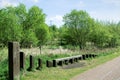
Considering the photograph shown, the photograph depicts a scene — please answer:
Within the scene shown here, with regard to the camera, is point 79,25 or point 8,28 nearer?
point 8,28

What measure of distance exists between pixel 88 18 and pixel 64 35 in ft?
19.3

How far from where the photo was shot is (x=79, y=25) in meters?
50.8

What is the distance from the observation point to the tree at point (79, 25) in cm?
5047

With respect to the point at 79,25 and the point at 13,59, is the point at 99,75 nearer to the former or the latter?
the point at 13,59

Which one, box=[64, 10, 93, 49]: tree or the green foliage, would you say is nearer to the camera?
the green foliage

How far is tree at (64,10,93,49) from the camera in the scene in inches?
1987

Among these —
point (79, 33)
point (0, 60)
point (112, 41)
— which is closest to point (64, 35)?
point (79, 33)

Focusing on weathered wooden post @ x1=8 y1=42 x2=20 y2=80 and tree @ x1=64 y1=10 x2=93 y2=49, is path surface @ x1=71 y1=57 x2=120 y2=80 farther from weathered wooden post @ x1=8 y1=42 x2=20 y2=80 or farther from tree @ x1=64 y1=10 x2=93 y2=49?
tree @ x1=64 y1=10 x2=93 y2=49

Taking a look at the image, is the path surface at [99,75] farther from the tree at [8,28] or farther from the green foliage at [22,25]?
the tree at [8,28]

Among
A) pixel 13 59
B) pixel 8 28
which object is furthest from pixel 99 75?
pixel 8 28

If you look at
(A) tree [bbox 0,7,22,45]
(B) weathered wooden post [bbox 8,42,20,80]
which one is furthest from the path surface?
(A) tree [bbox 0,7,22,45]

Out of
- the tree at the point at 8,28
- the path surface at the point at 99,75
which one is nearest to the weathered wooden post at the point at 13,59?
the path surface at the point at 99,75

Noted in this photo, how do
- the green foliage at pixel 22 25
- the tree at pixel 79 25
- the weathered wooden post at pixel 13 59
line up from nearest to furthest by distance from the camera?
the weathered wooden post at pixel 13 59 < the green foliage at pixel 22 25 < the tree at pixel 79 25

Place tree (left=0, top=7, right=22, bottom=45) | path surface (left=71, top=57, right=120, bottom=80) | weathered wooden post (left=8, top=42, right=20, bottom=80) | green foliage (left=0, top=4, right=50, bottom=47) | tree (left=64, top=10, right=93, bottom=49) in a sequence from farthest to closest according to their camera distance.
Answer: tree (left=64, top=10, right=93, bottom=49)
green foliage (left=0, top=4, right=50, bottom=47)
tree (left=0, top=7, right=22, bottom=45)
path surface (left=71, top=57, right=120, bottom=80)
weathered wooden post (left=8, top=42, right=20, bottom=80)
